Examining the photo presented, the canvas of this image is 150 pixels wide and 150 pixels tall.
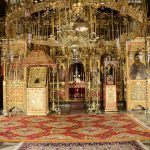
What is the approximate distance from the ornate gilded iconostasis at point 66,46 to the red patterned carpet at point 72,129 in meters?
1.61

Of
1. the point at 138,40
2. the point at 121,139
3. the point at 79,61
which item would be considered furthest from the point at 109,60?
the point at 121,139

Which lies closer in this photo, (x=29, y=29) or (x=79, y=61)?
(x=29, y=29)

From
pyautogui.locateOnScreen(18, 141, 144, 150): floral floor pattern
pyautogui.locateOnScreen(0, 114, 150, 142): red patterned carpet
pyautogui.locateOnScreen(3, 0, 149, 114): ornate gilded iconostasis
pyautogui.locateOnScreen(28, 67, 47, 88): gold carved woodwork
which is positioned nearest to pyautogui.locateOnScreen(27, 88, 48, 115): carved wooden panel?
pyautogui.locateOnScreen(3, 0, 149, 114): ornate gilded iconostasis

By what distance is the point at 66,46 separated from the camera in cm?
1074

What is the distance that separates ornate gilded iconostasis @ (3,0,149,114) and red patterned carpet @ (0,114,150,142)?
161 cm

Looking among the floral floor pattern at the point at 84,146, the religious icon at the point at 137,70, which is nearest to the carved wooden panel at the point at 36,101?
the religious icon at the point at 137,70

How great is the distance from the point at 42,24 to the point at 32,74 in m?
2.01

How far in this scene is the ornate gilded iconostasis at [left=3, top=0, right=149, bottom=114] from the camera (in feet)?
26.8

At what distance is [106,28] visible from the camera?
1261 cm

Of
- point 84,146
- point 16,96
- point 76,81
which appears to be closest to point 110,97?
point 16,96

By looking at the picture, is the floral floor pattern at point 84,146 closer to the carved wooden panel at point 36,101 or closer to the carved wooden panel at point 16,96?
the carved wooden panel at point 36,101

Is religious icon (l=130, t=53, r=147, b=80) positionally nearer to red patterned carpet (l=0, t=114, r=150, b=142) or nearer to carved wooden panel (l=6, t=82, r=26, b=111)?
red patterned carpet (l=0, t=114, r=150, b=142)

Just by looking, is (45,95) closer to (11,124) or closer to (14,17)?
(11,124)

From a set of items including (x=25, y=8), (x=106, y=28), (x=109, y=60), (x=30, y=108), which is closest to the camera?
(x=25, y=8)
